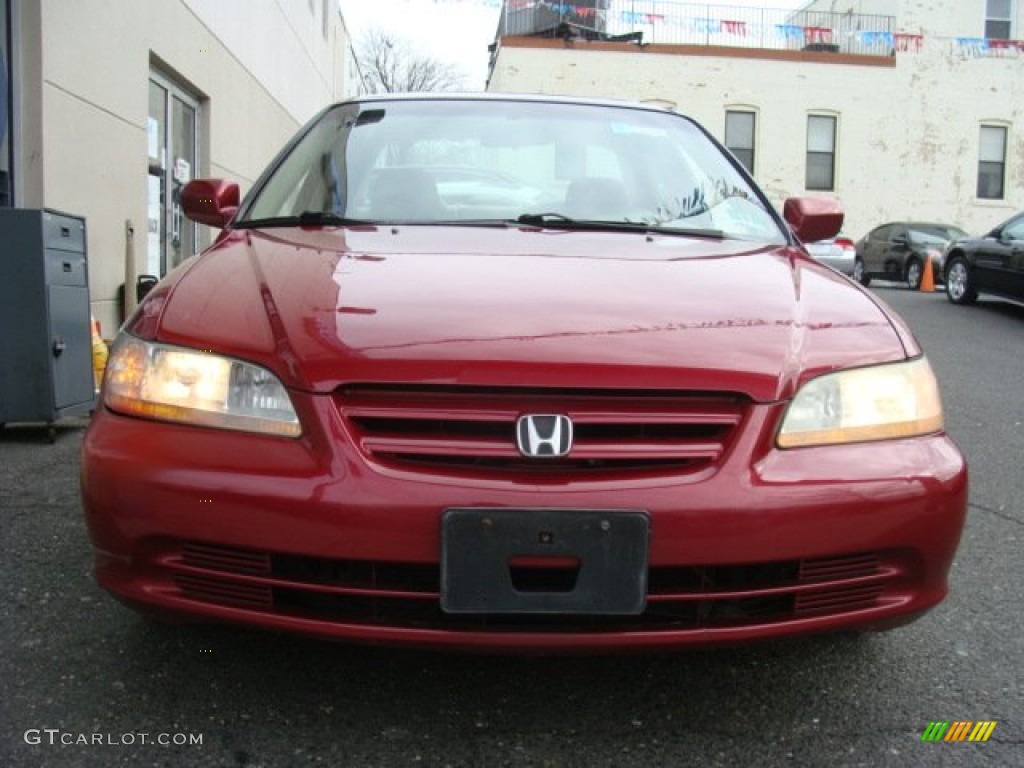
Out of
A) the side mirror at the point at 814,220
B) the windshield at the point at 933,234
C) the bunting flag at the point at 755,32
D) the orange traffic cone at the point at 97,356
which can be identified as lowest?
the orange traffic cone at the point at 97,356

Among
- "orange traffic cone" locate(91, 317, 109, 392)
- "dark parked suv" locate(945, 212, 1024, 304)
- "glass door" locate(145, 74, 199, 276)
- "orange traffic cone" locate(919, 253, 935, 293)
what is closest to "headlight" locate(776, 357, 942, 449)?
"orange traffic cone" locate(91, 317, 109, 392)

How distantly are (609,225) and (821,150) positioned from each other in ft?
75.3

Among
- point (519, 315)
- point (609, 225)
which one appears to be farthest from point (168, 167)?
point (519, 315)

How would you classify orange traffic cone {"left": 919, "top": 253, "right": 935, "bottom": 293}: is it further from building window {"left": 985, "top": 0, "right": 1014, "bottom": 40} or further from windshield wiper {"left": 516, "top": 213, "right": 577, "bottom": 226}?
windshield wiper {"left": 516, "top": 213, "right": 577, "bottom": 226}

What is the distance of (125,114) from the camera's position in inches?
300

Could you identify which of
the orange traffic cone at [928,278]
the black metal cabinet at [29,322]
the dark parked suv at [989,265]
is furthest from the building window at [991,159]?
the black metal cabinet at [29,322]

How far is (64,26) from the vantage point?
645cm

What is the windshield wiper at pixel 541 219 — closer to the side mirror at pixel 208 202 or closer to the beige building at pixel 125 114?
the side mirror at pixel 208 202

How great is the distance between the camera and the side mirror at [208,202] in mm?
3453

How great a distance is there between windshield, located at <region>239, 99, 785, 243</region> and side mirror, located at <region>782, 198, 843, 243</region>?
1.04 feet

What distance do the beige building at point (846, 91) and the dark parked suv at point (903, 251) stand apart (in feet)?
14.6

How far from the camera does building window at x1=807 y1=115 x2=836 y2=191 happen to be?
24188mm

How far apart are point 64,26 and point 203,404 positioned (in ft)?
17.9

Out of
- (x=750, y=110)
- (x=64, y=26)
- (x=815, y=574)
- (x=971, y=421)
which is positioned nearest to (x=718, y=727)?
(x=815, y=574)
